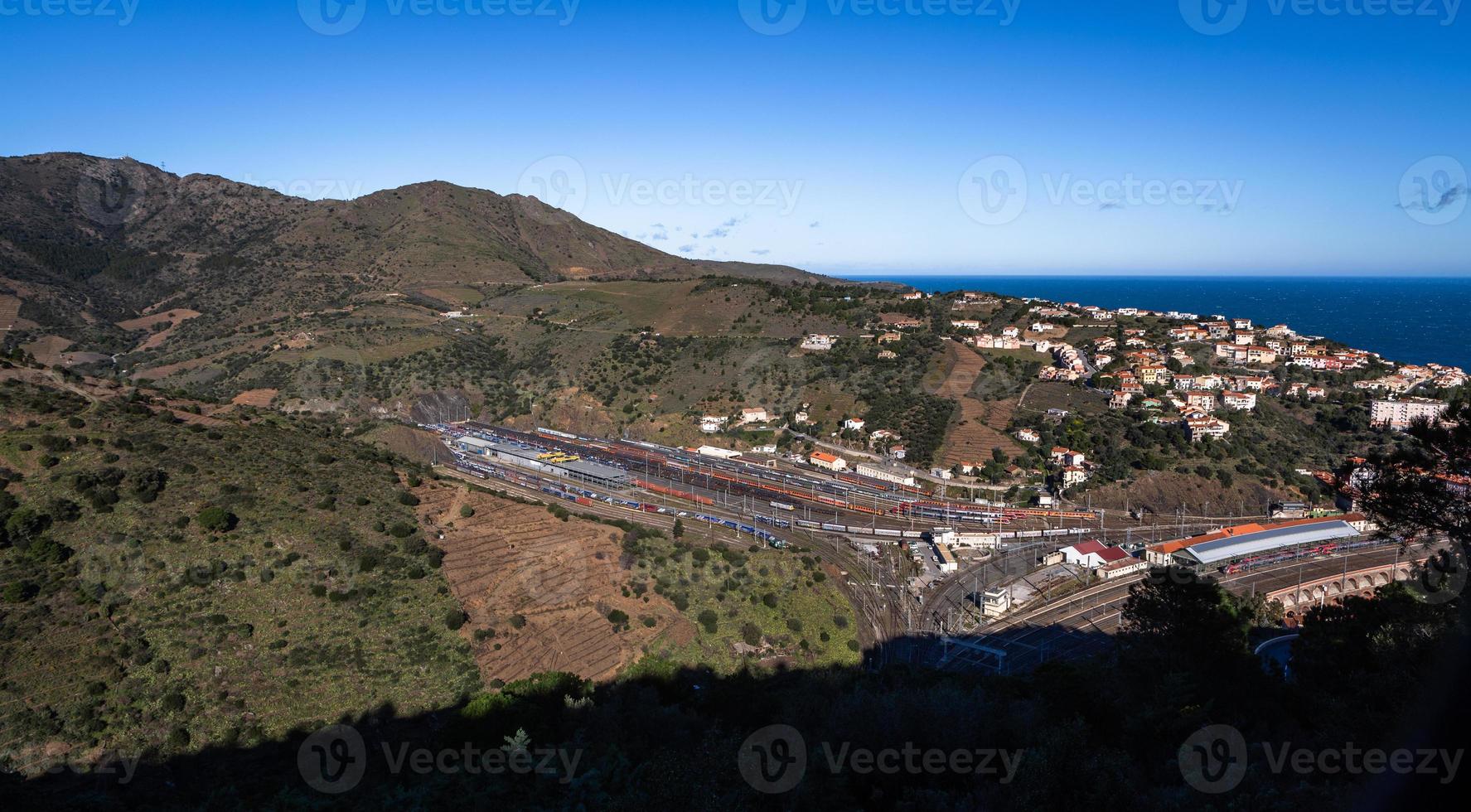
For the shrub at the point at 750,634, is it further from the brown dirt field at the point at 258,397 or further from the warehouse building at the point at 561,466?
the brown dirt field at the point at 258,397

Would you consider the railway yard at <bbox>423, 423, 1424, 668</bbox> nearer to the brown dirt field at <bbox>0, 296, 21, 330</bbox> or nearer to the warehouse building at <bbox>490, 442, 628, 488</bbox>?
the warehouse building at <bbox>490, 442, 628, 488</bbox>

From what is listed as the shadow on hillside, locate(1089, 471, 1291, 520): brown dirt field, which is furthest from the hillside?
locate(1089, 471, 1291, 520): brown dirt field

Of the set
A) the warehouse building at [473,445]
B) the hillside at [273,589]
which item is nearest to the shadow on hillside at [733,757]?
the hillside at [273,589]

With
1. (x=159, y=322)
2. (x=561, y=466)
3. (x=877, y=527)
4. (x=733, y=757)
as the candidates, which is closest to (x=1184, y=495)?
(x=877, y=527)

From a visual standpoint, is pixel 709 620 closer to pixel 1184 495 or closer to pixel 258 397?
pixel 1184 495

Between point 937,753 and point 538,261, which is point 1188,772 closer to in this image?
point 937,753
